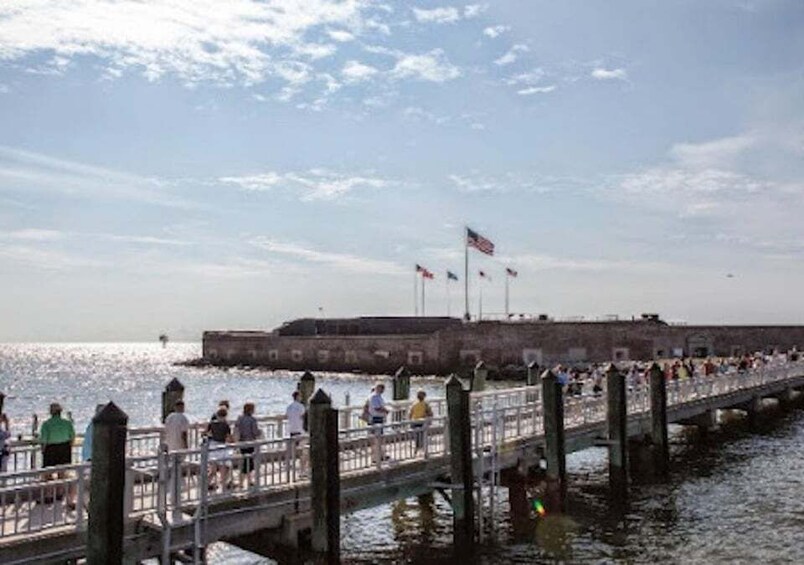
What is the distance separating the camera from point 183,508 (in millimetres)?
13461

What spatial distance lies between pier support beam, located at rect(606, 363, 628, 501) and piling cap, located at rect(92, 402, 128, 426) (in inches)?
613

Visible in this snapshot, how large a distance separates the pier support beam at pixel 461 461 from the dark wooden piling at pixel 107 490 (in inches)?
321

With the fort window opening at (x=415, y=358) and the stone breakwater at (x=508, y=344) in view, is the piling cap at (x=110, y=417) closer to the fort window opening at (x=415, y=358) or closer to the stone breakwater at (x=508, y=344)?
the stone breakwater at (x=508, y=344)

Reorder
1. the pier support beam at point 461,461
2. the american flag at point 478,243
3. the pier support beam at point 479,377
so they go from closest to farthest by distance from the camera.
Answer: the pier support beam at point 461,461 → the pier support beam at point 479,377 → the american flag at point 478,243

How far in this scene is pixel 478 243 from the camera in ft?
209

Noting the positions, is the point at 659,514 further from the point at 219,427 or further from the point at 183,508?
the point at 183,508

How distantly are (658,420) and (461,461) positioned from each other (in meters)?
11.7

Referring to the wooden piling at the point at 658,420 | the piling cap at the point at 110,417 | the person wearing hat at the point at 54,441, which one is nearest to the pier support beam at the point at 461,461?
the person wearing hat at the point at 54,441

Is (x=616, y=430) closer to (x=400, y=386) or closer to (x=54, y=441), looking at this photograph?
(x=400, y=386)

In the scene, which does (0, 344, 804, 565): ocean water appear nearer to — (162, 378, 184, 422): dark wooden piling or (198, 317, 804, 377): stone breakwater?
(162, 378, 184, 422): dark wooden piling

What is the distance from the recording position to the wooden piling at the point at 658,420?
89.7ft

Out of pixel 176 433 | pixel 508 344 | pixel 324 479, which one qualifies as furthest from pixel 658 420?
pixel 508 344

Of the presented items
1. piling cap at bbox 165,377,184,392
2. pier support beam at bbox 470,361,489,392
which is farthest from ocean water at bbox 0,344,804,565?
pier support beam at bbox 470,361,489,392

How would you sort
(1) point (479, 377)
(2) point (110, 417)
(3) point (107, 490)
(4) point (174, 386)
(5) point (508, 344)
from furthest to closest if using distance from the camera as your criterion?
(5) point (508, 344)
(1) point (479, 377)
(4) point (174, 386)
(2) point (110, 417)
(3) point (107, 490)
